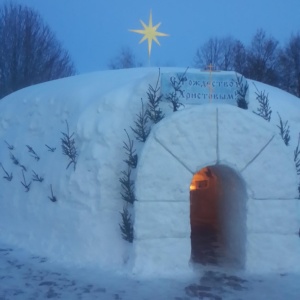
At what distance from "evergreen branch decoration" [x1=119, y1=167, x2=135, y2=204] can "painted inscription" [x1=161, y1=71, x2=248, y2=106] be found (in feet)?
4.98

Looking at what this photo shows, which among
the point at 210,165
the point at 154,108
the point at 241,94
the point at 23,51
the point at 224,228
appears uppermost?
the point at 23,51

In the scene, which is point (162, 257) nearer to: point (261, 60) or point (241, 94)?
point (241, 94)

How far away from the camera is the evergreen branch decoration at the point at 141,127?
6.91 metres

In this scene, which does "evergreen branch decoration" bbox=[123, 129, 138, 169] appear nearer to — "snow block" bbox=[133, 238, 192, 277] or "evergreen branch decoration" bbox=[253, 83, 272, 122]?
"snow block" bbox=[133, 238, 192, 277]

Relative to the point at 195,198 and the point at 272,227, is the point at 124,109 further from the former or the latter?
the point at 195,198

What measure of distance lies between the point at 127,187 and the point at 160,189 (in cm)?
64

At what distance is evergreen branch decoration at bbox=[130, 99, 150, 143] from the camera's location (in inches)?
272

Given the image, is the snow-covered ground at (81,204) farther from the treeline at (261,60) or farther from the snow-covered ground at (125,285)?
the treeline at (261,60)

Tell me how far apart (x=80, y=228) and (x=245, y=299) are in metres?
2.81

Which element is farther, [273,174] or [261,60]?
[261,60]

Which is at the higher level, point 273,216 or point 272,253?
point 273,216

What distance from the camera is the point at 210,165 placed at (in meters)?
6.57

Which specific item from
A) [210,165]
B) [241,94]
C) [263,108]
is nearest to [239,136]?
[210,165]

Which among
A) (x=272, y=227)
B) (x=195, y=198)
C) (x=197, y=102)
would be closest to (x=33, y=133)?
(x=197, y=102)
